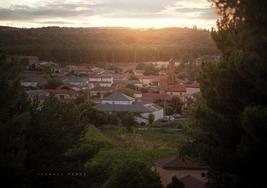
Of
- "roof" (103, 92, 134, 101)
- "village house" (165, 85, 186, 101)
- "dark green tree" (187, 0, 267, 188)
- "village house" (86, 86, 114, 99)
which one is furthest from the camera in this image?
"village house" (86, 86, 114, 99)

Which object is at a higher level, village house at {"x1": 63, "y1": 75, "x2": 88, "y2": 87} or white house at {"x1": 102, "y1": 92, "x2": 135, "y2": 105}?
white house at {"x1": 102, "y1": 92, "x2": 135, "y2": 105}

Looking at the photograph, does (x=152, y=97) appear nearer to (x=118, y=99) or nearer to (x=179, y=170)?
(x=118, y=99)

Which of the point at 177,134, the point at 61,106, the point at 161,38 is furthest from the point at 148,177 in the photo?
the point at 161,38

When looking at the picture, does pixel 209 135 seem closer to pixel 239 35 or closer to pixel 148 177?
pixel 239 35

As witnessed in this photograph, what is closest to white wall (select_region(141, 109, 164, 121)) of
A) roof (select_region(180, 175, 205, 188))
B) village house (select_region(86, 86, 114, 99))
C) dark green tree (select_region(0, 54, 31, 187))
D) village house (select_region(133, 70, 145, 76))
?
village house (select_region(86, 86, 114, 99))

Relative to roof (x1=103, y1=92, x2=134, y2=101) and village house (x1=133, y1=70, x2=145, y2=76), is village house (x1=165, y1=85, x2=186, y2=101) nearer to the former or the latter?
roof (x1=103, y1=92, x2=134, y2=101)

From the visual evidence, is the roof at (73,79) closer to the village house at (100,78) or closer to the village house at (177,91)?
the village house at (100,78)

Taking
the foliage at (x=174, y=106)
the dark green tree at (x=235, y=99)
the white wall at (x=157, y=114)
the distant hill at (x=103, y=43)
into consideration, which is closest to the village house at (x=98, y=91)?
the foliage at (x=174, y=106)
